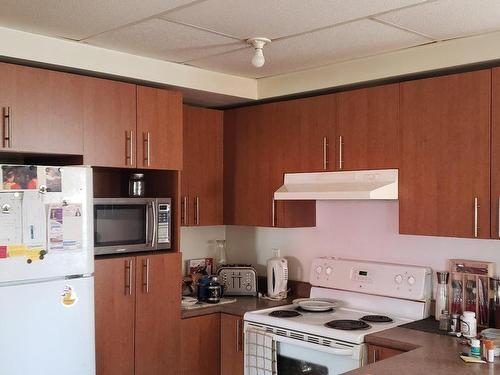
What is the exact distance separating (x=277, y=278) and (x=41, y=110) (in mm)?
1894

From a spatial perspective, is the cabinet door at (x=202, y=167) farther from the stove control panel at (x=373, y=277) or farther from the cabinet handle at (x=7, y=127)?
the cabinet handle at (x=7, y=127)

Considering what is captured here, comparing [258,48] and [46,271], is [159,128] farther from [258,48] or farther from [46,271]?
[46,271]

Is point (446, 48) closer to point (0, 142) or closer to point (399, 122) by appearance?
point (399, 122)

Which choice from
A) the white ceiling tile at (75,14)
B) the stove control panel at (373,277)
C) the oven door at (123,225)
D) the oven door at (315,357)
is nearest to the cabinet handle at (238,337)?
the oven door at (315,357)

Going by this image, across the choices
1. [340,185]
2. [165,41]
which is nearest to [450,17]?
[340,185]

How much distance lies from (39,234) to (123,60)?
3.67 ft

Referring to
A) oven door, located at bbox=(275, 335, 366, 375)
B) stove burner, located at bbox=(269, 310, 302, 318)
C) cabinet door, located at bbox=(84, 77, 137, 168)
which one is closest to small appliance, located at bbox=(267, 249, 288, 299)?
stove burner, located at bbox=(269, 310, 302, 318)

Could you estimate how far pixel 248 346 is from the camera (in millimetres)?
3559

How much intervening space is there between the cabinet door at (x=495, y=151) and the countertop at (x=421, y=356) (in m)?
0.59

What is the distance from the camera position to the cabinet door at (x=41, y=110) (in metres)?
2.88

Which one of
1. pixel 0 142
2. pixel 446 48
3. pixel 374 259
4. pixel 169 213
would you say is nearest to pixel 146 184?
pixel 169 213

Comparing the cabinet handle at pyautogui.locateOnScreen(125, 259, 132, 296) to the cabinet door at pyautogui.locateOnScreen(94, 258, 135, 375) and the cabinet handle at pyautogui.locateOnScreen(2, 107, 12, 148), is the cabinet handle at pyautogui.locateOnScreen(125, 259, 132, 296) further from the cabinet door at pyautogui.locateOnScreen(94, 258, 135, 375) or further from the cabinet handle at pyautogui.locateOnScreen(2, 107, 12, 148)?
the cabinet handle at pyautogui.locateOnScreen(2, 107, 12, 148)

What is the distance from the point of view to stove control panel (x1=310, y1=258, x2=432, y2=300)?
134 inches

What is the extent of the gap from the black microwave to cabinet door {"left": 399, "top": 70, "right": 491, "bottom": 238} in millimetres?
1402
